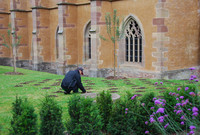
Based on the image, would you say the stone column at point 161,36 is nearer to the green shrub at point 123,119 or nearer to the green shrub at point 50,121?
the green shrub at point 123,119

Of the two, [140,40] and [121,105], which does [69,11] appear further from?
[121,105]

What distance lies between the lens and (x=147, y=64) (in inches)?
628

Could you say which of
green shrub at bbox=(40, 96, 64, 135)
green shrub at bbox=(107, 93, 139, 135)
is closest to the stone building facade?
green shrub at bbox=(107, 93, 139, 135)

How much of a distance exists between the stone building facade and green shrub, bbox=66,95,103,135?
9898 millimetres

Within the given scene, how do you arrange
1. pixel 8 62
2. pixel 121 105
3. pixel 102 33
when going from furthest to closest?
1. pixel 8 62
2. pixel 102 33
3. pixel 121 105

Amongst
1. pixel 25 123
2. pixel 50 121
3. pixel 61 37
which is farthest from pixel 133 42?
pixel 25 123

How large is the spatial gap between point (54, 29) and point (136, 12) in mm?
9677

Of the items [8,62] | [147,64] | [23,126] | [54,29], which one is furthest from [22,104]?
[8,62]

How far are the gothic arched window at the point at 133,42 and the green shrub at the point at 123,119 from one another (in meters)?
10.7

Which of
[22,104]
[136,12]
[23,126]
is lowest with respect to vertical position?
[23,126]

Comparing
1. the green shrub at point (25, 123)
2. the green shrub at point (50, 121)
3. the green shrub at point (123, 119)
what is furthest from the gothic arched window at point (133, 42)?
the green shrub at point (25, 123)

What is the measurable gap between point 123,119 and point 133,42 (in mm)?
11350

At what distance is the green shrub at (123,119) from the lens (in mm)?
6227

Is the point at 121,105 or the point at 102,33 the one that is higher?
the point at 102,33
